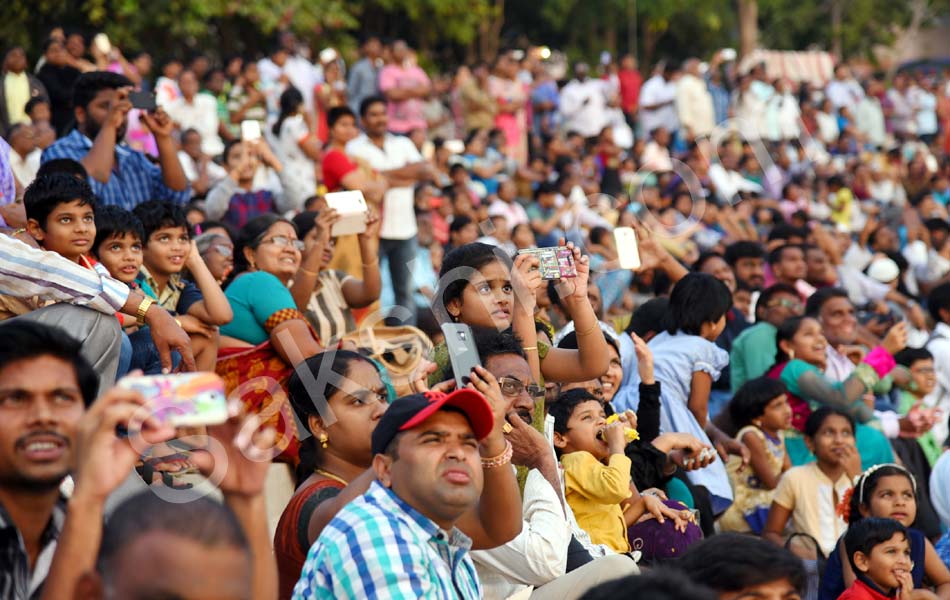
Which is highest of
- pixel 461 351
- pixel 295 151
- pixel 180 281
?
pixel 461 351

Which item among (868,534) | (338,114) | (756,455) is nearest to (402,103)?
(338,114)

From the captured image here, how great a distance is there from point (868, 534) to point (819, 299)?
3.42 m

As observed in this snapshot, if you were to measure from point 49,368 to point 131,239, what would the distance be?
2.64 m

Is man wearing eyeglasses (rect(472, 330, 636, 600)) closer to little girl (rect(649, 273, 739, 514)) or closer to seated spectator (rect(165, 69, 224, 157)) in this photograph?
little girl (rect(649, 273, 739, 514))

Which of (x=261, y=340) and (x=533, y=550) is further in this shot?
(x=261, y=340)

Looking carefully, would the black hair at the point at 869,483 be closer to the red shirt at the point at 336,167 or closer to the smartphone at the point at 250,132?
the red shirt at the point at 336,167

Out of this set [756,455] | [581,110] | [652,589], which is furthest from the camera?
[581,110]

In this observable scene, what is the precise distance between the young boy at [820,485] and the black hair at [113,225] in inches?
140

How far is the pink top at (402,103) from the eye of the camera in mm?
14523

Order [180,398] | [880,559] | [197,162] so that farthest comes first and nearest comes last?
[197,162] → [880,559] → [180,398]

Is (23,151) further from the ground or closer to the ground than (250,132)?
closer to the ground

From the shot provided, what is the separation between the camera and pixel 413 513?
12.3ft

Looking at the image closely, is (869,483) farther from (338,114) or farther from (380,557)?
(338,114)

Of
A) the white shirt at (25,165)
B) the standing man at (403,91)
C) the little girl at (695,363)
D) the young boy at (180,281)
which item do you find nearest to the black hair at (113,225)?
the young boy at (180,281)
